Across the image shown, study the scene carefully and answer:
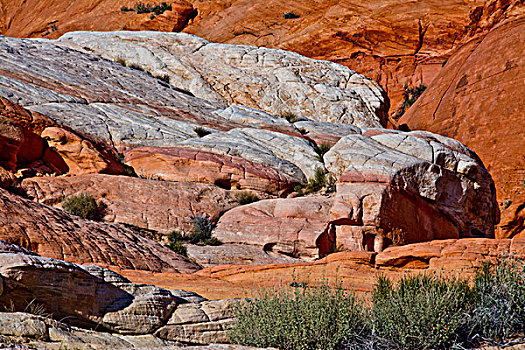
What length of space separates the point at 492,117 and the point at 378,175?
1262 cm

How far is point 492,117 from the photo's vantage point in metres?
26.3

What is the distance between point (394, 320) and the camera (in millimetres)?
7383

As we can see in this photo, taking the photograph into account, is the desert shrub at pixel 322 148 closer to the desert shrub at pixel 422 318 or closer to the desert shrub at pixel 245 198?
the desert shrub at pixel 245 198

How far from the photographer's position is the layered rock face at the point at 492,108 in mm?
24375

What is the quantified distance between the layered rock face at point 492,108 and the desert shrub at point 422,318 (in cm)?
1589

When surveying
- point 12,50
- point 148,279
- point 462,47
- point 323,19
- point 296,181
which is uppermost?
point 323,19

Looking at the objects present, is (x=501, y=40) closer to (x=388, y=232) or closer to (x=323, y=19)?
(x=323, y=19)

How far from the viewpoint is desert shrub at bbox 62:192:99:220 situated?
43.6 feet

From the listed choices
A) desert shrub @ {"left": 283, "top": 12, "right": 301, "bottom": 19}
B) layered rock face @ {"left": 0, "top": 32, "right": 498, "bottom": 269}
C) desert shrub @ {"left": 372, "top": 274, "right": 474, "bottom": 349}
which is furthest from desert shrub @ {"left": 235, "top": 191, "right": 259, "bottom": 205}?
desert shrub @ {"left": 283, "top": 12, "right": 301, "bottom": 19}

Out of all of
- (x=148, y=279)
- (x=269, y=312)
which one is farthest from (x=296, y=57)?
(x=269, y=312)

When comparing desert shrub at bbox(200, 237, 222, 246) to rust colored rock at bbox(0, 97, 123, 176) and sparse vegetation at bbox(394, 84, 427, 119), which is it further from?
sparse vegetation at bbox(394, 84, 427, 119)

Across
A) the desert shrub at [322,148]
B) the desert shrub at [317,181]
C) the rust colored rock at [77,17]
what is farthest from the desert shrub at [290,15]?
the desert shrub at [317,181]

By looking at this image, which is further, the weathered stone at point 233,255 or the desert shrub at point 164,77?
the desert shrub at point 164,77

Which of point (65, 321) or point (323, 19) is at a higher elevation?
point (323, 19)
